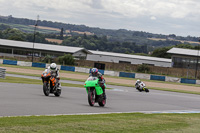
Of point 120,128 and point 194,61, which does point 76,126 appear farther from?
point 194,61

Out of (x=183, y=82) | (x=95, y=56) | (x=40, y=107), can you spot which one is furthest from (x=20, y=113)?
(x=95, y=56)

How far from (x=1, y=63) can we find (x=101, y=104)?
4983 centimetres

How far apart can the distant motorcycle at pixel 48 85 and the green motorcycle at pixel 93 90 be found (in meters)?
2.96

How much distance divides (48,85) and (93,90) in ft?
11.4

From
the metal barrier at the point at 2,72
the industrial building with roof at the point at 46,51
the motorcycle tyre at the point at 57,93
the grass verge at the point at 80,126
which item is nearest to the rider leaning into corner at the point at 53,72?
the motorcycle tyre at the point at 57,93

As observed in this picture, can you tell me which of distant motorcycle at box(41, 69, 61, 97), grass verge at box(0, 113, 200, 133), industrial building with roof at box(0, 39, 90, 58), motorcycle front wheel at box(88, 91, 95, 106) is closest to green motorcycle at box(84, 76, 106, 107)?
motorcycle front wheel at box(88, 91, 95, 106)

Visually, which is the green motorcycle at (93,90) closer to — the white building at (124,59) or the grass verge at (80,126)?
the grass verge at (80,126)

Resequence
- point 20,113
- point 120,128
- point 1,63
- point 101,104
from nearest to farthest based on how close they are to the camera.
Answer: point 120,128
point 20,113
point 101,104
point 1,63

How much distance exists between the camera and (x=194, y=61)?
9456cm

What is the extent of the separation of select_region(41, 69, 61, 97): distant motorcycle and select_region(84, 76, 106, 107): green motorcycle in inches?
117

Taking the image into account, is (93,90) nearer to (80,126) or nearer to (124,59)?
(80,126)

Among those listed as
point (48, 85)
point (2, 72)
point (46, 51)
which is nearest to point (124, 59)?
point (46, 51)

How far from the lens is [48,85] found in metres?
19.1

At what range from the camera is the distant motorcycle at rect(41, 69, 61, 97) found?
18534 millimetres
